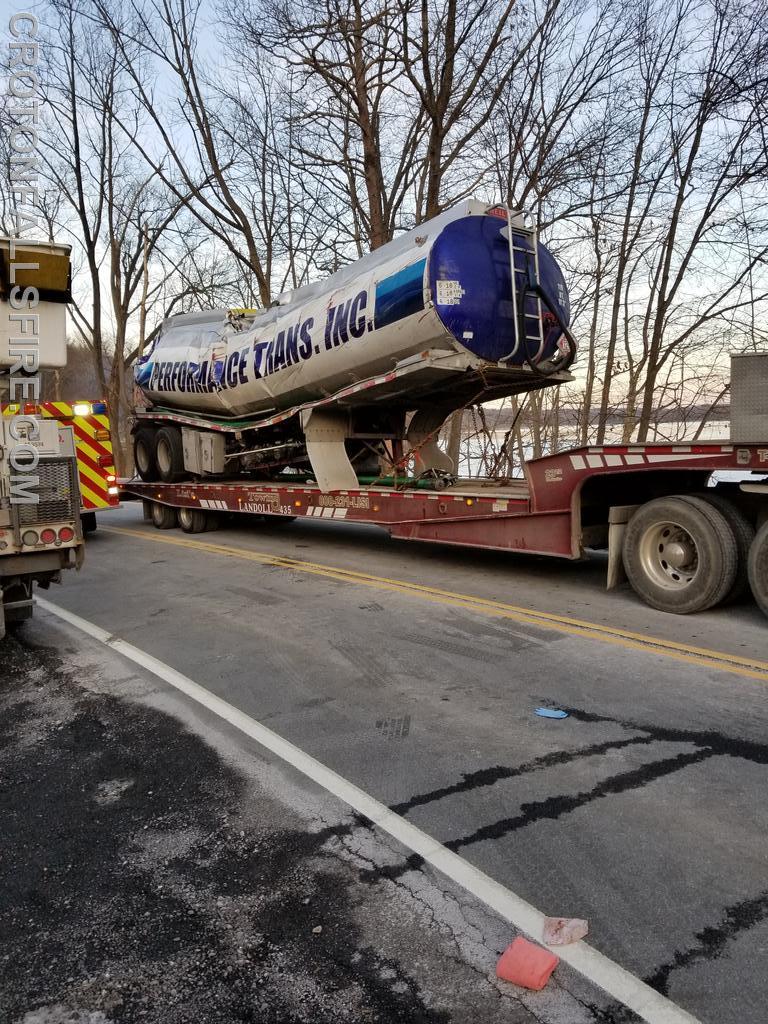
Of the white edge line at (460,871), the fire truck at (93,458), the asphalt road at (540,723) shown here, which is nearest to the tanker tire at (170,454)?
A: the fire truck at (93,458)

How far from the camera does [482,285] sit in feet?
28.7

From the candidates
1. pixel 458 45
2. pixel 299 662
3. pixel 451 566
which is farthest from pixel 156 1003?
pixel 458 45

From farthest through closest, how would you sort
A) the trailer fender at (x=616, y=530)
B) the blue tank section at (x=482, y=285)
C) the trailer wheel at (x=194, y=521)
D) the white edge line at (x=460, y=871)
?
the trailer wheel at (x=194, y=521) → the blue tank section at (x=482, y=285) → the trailer fender at (x=616, y=530) → the white edge line at (x=460, y=871)

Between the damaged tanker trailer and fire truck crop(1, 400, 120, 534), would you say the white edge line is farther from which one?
fire truck crop(1, 400, 120, 534)

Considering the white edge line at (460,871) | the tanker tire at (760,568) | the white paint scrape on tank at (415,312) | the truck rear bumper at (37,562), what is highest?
the white paint scrape on tank at (415,312)

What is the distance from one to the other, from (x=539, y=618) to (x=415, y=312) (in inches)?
161

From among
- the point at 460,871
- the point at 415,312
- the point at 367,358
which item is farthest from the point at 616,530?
the point at 460,871

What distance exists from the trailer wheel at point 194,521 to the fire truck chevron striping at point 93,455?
4.48ft

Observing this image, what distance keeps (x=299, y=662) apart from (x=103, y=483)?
8.56 meters

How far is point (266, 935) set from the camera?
2545 mm

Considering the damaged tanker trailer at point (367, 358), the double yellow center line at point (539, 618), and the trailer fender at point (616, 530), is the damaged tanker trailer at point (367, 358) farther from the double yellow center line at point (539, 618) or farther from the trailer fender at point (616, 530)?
the trailer fender at point (616, 530)

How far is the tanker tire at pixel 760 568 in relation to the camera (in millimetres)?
6293

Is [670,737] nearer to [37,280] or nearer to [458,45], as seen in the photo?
[37,280]

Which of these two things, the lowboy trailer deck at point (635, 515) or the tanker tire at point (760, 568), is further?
the lowboy trailer deck at point (635, 515)
